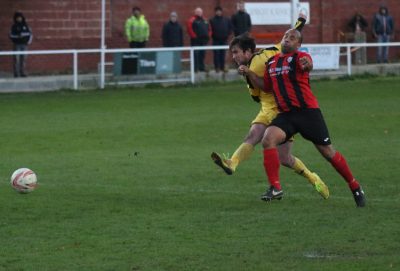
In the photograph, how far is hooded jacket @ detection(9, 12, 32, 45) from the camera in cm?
2973

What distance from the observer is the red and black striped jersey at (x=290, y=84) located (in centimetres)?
1117

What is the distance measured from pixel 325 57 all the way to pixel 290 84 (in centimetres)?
1886

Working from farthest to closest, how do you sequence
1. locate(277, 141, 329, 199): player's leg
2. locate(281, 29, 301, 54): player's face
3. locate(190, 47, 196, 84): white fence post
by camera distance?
1. locate(190, 47, 196, 84): white fence post
2. locate(277, 141, 329, 199): player's leg
3. locate(281, 29, 301, 54): player's face

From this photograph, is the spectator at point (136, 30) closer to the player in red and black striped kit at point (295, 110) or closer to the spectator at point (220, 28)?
the spectator at point (220, 28)

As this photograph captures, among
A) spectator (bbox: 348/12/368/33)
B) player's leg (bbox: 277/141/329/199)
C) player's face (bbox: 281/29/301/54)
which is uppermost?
spectator (bbox: 348/12/368/33)

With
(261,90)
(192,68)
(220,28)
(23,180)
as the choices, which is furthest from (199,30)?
(23,180)

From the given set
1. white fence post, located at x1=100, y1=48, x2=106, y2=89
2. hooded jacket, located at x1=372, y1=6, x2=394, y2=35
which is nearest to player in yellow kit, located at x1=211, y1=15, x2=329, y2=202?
white fence post, located at x1=100, y1=48, x2=106, y2=89

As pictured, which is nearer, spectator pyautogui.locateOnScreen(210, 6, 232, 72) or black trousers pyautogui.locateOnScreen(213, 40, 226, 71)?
black trousers pyautogui.locateOnScreen(213, 40, 226, 71)

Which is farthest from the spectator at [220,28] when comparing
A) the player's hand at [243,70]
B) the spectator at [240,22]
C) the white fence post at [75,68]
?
the player's hand at [243,70]

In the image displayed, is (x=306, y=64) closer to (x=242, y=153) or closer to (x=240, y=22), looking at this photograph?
(x=242, y=153)

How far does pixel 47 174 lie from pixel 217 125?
6.42 meters

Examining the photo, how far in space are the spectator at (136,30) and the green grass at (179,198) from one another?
820cm

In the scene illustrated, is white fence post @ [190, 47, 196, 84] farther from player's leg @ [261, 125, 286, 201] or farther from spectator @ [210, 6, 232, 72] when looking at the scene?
player's leg @ [261, 125, 286, 201]

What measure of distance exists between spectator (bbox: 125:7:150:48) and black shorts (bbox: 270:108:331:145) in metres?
19.9
